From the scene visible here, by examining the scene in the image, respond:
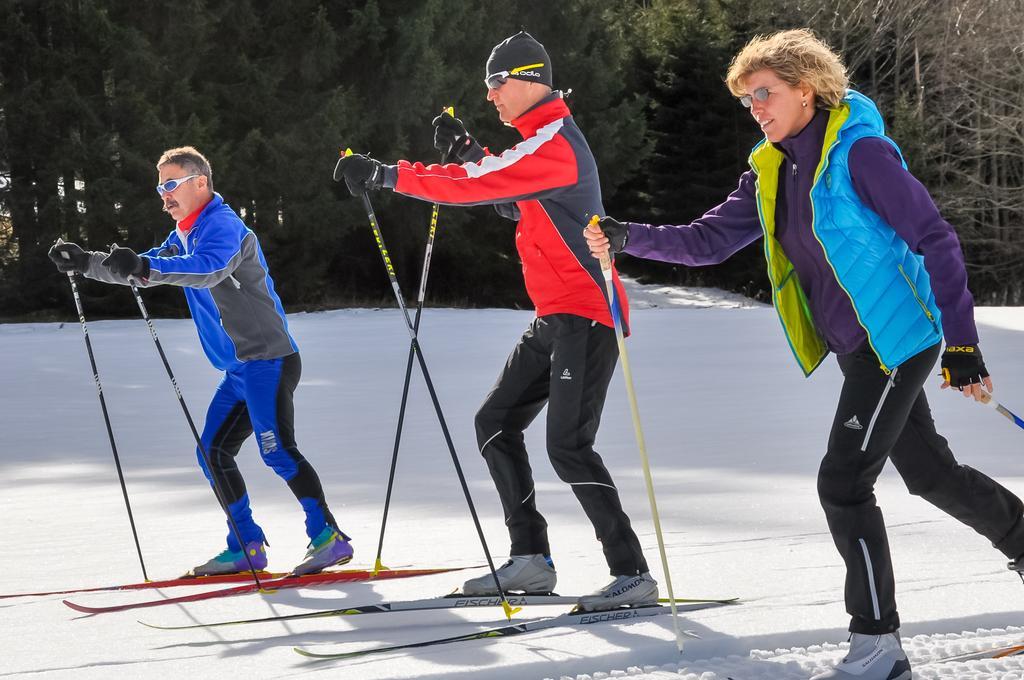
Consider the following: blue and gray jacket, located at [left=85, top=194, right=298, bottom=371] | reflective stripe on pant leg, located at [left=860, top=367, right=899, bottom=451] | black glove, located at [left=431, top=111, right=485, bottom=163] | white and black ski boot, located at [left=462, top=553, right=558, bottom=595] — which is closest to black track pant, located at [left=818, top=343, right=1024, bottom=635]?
reflective stripe on pant leg, located at [left=860, top=367, right=899, bottom=451]

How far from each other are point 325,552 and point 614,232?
1.70 meters

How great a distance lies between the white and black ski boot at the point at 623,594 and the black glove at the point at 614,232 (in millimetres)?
989

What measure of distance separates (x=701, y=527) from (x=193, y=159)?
2.38 metres

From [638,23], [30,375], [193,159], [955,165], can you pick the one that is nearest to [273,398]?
[193,159]

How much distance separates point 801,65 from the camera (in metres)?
2.94

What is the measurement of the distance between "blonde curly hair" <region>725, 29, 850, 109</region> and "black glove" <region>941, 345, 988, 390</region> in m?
0.65

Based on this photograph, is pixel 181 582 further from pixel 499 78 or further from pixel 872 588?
pixel 872 588

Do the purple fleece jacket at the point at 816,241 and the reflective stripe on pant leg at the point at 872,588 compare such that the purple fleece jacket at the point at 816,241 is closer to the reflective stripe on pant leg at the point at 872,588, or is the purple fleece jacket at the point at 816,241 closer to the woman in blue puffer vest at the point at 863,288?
the woman in blue puffer vest at the point at 863,288

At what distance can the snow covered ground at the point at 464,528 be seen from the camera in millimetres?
3189

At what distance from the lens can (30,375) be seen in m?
11.7

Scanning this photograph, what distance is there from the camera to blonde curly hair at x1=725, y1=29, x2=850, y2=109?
9.65 ft

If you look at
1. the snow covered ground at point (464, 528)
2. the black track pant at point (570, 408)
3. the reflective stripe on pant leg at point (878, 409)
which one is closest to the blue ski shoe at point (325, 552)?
the snow covered ground at point (464, 528)

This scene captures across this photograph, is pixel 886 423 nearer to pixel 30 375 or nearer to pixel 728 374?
pixel 728 374

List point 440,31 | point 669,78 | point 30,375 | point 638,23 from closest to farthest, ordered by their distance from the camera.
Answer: point 30,375, point 440,31, point 669,78, point 638,23
